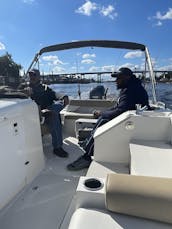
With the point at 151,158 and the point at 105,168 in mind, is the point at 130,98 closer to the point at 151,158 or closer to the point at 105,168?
the point at 105,168

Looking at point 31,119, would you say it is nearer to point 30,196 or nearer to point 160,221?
point 30,196

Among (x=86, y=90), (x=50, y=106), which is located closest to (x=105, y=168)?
(x=50, y=106)

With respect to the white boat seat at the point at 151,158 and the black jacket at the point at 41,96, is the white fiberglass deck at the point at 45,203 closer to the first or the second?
the white boat seat at the point at 151,158

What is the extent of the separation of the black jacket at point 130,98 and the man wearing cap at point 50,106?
57 cm

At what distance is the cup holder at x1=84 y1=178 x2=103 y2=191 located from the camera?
129 cm

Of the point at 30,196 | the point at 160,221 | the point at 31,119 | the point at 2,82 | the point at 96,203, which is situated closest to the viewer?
the point at 160,221

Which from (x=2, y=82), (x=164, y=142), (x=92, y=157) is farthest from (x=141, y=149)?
(x=2, y=82)

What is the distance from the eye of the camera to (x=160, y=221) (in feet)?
3.55

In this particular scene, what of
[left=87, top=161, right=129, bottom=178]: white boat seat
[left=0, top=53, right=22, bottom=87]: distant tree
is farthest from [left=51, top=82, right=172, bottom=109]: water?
[left=87, top=161, right=129, bottom=178]: white boat seat

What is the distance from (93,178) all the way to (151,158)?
51cm

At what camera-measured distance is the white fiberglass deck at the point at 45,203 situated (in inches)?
58.3

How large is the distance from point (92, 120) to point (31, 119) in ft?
5.14

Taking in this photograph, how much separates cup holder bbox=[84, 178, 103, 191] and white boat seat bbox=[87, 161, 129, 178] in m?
0.55

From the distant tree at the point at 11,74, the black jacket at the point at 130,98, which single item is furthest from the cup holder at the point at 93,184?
the distant tree at the point at 11,74
